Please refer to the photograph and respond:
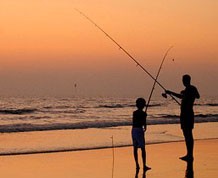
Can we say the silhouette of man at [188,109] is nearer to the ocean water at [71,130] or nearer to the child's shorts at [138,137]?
the child's shorts at [138,137]

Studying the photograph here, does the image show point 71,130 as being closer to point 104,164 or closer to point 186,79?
point 104,164

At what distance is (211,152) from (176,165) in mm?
2861

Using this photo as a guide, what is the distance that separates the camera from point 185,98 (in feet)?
38.1

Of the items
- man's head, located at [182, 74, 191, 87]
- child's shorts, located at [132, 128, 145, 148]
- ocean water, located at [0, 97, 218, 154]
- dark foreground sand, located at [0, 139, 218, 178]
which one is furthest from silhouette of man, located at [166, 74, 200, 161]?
ocean water, located at [0, 97, 218, 154]

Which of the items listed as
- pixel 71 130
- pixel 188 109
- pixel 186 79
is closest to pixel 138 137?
pixel 188 109

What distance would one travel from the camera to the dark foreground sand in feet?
33.6

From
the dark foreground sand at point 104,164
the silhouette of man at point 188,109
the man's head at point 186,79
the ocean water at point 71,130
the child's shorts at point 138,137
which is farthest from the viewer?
the ocean water at point 71,130

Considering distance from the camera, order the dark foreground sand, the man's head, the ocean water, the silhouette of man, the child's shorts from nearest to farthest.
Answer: the dark foreground sand, the child's shorts, the man's head, the silhouette of man, the ocean water

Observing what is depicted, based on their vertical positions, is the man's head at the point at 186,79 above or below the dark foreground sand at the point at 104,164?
above

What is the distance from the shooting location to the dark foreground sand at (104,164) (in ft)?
33.6

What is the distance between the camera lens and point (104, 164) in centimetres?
1184

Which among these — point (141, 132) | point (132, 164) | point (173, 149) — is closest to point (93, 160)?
point (132, 164)

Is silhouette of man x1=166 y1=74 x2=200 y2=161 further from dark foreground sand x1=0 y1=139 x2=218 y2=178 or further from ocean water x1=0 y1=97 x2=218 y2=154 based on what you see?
ocean water x1=0 y1=97 x2=218 y2=154

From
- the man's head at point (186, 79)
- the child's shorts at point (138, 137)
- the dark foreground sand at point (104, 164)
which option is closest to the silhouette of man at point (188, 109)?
the man's head at point (186, 79)
